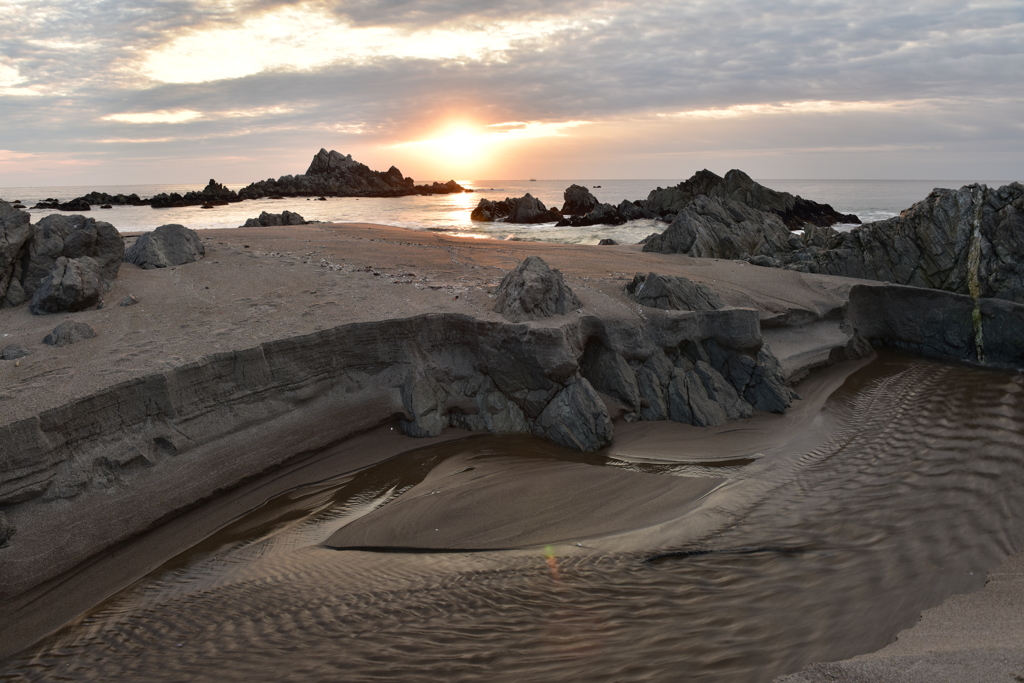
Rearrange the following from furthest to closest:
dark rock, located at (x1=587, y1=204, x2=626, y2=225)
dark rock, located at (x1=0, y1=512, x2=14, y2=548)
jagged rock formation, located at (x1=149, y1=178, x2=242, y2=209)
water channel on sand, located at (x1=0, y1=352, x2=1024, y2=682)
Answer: jagged rock formation, located at (x1=149, y1=178, x2=242, y2=209) → dark rock, located at (x1=587, y1=204, x2=626, y2=225) → dark rock, located at (x1=0, y1=512, x2=14, y2=548) → water channel on sand, located at (x1=0, y1=352, x2=1024, y2=682)

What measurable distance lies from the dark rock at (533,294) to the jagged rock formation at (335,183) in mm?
70650

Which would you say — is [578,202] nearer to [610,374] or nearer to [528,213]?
[528,213]

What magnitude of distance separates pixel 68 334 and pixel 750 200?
42075 millimetres

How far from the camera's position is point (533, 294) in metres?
8.93

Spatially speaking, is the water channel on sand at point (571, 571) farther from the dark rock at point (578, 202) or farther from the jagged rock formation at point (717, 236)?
the dark rock at point (578, 202)

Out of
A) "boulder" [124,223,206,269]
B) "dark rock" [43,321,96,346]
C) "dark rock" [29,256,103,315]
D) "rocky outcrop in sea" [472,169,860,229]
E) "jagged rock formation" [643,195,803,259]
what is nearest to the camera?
"dark rock" [43,321,96,346]

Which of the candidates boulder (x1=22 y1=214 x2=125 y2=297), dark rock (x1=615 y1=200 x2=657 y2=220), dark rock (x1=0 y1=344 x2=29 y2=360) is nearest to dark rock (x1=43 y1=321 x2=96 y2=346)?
dark rock (x1=0 y1=344 x2=29 y2=360)

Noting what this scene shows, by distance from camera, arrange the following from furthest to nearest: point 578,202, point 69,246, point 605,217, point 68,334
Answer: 1. point 578,202
2. point 605,217
3. point 69,246
4. point 68,334

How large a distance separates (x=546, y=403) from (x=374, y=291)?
12.3 ft

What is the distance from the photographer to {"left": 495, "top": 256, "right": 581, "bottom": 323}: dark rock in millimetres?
8828

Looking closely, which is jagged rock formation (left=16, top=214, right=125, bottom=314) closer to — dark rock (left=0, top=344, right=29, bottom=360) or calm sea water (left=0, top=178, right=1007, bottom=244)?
dark rock (left=0, top=344, right=29, bottom=360)

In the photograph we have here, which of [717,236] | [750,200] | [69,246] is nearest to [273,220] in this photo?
[69,246]

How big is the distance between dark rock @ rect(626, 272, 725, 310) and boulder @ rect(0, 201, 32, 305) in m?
10.1

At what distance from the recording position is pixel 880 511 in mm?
6402
